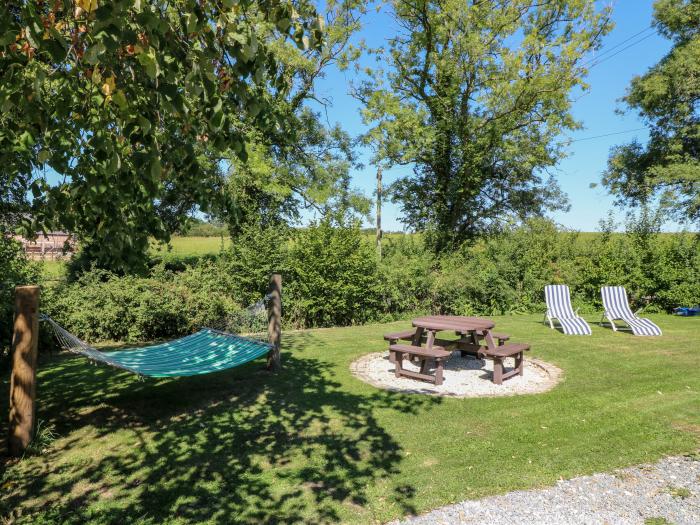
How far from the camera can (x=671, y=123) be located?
19562 mm

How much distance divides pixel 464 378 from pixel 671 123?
19.0m

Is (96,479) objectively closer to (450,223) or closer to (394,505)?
(394,505)

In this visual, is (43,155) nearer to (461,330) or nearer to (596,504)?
(596,504)

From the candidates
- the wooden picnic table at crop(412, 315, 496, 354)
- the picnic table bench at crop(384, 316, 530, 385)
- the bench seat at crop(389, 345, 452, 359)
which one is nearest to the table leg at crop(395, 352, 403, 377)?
the picnic table bench at crop(384, 316, 530, 385)

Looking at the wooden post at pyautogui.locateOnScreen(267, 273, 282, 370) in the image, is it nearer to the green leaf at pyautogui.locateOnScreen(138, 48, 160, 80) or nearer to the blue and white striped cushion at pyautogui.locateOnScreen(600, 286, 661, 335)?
the green leaf at pyautogui.locateOnScreen(138, 48, 160, 80)

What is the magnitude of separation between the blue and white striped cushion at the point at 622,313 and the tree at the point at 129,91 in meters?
9.52

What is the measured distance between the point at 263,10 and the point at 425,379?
5194 mm

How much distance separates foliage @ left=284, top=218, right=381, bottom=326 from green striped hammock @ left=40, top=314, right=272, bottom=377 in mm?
4284

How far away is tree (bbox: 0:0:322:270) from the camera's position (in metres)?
1.94

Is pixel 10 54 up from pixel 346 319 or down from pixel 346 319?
up

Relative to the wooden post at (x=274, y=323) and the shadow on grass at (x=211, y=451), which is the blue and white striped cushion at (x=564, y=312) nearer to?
the shadow on grass at (x=211, y=451)

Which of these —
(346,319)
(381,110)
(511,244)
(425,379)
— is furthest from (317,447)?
(381,110)

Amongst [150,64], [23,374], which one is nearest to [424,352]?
[23,374]

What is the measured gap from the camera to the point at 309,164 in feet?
63.6
